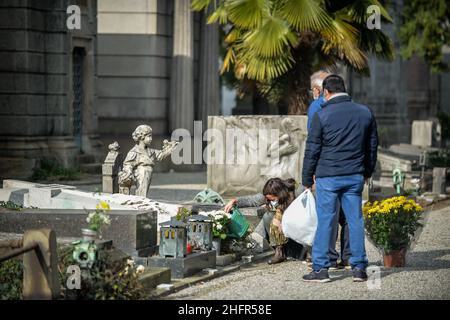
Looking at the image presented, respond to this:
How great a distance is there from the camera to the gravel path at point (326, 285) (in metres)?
9.84

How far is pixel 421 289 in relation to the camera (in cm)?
1024

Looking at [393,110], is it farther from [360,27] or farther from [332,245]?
[332,245]

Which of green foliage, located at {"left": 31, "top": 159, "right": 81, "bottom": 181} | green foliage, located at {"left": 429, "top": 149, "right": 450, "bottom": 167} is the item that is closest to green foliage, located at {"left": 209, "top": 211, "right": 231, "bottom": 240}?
green foliage, located at {"left": 31, "top": 159, "right": 81, "bottom": 181}

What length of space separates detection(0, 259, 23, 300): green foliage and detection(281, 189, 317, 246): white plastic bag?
2830 millimetres

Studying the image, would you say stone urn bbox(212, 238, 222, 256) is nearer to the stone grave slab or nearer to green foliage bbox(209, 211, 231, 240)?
green foliage bbox(209, 211, 231, 240)

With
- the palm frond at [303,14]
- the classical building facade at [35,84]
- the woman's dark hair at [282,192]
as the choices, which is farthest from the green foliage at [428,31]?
the woman's dark hair at [282,192]

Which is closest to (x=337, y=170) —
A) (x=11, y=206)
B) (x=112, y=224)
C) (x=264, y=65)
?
(x=112, y=224)

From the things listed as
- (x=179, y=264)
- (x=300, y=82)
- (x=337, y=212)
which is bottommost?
(x=179, y=264)

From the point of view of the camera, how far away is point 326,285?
1038cm

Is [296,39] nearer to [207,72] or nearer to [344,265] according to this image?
[207,72]

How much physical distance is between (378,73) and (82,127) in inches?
637

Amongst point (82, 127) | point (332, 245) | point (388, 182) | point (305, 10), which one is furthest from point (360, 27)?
point (332, 245)

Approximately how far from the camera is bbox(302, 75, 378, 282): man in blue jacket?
34.3ft

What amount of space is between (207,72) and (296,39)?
6955 mm
